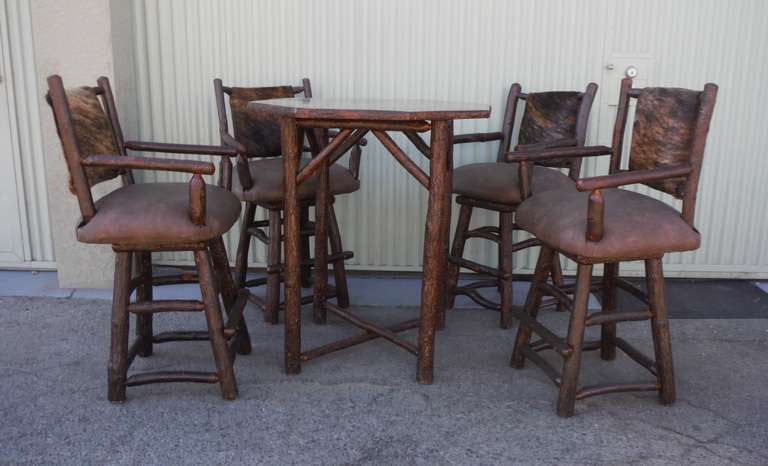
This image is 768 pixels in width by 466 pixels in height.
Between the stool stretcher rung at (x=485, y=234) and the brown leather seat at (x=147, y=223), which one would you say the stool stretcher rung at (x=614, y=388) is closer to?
the stool stretcher rung at (x=485, y=234)

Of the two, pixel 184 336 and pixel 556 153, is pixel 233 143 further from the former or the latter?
pixel 556 153

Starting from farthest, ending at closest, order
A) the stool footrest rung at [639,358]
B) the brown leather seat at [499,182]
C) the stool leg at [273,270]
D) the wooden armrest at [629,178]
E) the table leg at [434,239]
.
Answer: the stool leg at [273,270]
the brown leather seat at [499,182]
the stool footrest rung at [639,358]
the table leg at [434,239]
the wooden armrest at [629,178]

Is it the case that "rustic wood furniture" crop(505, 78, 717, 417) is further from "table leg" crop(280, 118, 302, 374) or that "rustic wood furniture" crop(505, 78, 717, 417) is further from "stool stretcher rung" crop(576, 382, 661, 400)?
"table leg" crop(280, 118, 302, 374)

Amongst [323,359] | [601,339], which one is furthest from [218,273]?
[601,339]

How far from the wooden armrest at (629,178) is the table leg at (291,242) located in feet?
3.26

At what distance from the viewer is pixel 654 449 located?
235 cm

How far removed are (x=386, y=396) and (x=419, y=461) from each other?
0.45 m

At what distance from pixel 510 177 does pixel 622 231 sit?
948 mm

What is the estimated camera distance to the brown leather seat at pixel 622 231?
7.68 ft

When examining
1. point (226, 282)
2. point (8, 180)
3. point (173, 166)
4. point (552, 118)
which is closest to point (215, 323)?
point (226, 282)

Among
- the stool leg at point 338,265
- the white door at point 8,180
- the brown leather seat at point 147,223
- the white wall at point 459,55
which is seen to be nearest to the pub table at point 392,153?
the brown leather seat at point 147,223

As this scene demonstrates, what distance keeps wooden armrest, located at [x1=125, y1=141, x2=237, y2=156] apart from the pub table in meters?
0.29

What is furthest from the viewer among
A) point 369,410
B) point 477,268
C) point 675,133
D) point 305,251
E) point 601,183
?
point 305,251

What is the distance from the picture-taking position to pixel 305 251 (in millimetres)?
3725
